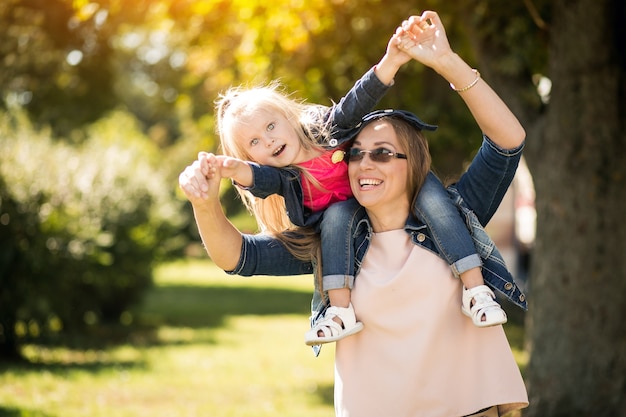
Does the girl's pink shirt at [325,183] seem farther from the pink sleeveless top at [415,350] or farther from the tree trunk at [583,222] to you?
the tree trunk at [583,222]

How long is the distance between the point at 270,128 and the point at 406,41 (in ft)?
1.84

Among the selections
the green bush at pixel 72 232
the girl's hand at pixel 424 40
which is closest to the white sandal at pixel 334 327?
the girl's hand at pixel 424 40

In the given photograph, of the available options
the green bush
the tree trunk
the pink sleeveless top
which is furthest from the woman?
the green bush

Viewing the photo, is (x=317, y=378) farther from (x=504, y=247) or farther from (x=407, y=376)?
(x=504, y=247)

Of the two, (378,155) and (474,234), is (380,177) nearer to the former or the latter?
(378,155)

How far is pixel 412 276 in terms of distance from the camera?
3.14 meters

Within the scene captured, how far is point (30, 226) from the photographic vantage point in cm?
1128

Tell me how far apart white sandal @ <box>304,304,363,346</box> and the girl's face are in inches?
20.7

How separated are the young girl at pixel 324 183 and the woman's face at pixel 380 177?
1.4 inches

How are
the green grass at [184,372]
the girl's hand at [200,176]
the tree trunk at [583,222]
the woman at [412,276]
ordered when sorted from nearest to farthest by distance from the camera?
the girl's hand at [200,176] < the woman at [412,276] < the tree trunk at [583,222] < the green grass at [184,372]

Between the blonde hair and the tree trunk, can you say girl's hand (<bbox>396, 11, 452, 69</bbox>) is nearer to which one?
the blonde hair

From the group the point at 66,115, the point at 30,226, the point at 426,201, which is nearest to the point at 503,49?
the point at 426,201

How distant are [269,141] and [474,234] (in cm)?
76

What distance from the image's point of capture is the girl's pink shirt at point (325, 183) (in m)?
3.29
